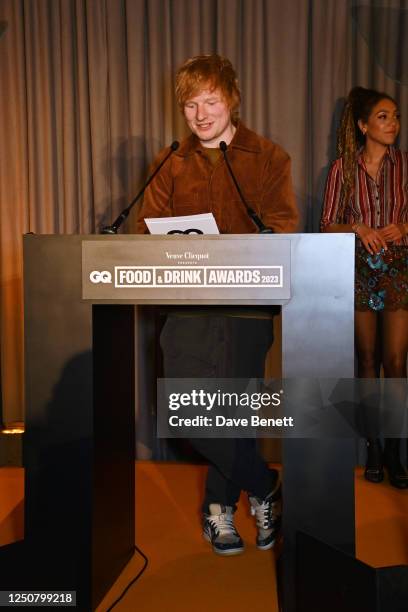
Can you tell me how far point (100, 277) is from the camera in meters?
1.33

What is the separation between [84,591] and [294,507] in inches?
20.0

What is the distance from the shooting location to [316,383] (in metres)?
1.33

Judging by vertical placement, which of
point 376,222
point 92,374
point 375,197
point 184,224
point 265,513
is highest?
point 375,197

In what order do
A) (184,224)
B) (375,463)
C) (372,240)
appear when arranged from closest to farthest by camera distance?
(184,224) → (372,240) → (375,463)

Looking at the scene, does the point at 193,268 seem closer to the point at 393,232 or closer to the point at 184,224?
the point at 184,224

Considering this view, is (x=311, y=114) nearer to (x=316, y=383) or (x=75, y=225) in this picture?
(x=75, y=225)

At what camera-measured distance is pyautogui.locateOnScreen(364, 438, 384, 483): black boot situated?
2521mm

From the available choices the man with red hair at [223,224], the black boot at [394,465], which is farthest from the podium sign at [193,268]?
the black boot at [394,465]

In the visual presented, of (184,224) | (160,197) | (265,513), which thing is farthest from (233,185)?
(265,513)

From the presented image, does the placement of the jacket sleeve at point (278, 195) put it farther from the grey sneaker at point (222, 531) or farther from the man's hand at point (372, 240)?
the grey sneaker at point (222, 531)

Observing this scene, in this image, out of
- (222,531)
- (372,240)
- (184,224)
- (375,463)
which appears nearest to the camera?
(184,224)

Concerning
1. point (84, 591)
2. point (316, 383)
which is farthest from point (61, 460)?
point (316, 383)

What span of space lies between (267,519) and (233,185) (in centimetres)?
101

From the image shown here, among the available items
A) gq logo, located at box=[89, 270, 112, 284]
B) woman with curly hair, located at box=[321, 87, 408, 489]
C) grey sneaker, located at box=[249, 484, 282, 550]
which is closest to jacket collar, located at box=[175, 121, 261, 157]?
woman with curly hair, located at box=[321, 87, 408, 489]
